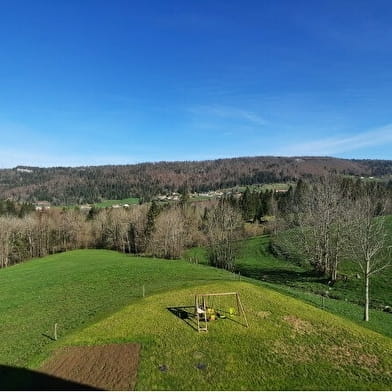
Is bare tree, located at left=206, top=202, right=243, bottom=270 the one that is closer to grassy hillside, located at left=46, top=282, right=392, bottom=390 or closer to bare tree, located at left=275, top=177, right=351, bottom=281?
bare tree, located at left=275, top=177, right=351, bottom=281

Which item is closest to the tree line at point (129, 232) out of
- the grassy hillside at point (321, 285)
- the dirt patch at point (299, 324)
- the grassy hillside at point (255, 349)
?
the grassy hillside at point (321, 285)

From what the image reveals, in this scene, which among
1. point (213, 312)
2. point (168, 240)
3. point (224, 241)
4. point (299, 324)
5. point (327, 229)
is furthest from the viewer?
point (168, 240)

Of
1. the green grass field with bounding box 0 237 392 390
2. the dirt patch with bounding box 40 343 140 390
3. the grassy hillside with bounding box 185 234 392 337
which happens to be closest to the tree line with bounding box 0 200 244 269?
the grassy hillside with bounding box 185 234 392 337

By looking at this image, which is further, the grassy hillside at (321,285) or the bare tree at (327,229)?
the bare tree at (327,229)

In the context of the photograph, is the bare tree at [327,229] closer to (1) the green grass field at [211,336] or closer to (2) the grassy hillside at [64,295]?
(1) the green grass field at [211,336]

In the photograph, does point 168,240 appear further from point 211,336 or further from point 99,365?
point 99,365

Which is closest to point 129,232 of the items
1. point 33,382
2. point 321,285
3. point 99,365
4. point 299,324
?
point 321,285

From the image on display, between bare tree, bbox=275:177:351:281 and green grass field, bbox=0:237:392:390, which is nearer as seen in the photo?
green grass field, bbox=0:237:392:390

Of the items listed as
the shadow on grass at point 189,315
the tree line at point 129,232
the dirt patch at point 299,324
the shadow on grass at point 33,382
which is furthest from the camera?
the tree line at point 129,232
